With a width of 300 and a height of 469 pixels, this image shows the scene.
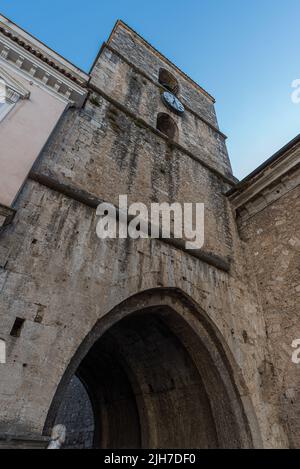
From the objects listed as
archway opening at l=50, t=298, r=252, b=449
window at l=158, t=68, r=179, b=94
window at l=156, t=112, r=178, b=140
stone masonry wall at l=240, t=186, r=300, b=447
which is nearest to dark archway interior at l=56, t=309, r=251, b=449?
archway opening at l=50, t=298, r=252, b=449

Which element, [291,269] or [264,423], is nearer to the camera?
[264,423]

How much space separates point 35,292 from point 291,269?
4251 millimetres

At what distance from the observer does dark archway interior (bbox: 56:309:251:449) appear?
436cm

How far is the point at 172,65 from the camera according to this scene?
10.9 metres

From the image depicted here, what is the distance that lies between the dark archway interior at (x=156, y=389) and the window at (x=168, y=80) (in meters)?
8.47

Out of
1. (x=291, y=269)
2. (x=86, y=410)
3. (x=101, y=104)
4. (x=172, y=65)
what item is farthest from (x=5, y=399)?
(x=172, y=65)

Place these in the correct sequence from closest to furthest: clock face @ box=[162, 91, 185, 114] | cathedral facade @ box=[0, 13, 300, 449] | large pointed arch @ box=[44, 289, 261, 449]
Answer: cathedral facade @ box=[0, 13, 300, 449], large pointed arch @ box=[44, 289, 261, 449], clock face @ box=[162, 91, 185, 114]

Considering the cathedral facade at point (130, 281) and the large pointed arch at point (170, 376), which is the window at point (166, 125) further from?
the large pointed arch at point (170, 376)

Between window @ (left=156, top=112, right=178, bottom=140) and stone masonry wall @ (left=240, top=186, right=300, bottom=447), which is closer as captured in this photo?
stone masonry wall @ (left=240, top=186, right=300, bottom=447)

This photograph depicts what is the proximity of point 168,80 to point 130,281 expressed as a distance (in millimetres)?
9055

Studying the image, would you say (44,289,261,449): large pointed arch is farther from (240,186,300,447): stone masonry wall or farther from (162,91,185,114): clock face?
(162,91,185,114): clock face

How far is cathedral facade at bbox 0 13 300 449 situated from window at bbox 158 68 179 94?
3598 millimetres

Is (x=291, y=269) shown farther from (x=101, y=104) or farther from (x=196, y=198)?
(x=101, y=104)

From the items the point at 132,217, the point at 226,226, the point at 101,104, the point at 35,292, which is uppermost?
the point at 101,104
